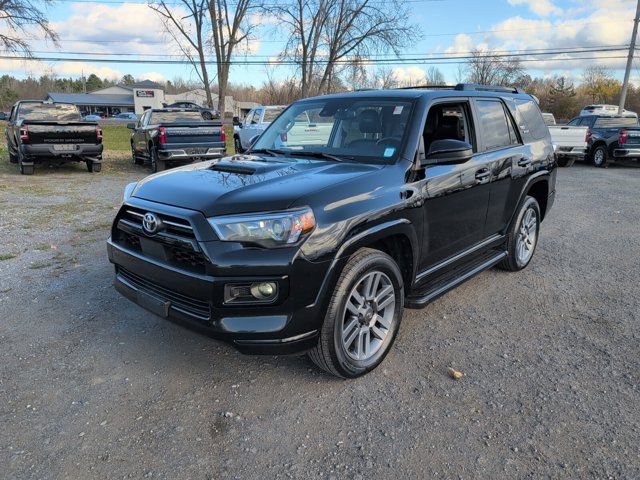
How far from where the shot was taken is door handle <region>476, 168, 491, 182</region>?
4184mm

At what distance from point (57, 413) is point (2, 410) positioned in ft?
1.11

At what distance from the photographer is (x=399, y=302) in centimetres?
346

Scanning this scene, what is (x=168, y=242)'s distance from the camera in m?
2.98

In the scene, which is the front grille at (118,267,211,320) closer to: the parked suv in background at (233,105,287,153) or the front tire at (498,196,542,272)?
the front tire at (498,196,542,272)

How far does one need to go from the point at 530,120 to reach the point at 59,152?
1145cm

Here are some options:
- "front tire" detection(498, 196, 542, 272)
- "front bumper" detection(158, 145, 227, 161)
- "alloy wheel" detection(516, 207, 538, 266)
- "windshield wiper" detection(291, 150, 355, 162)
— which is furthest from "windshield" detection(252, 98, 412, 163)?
"front bumper" detection(158, 145, 227, 161)

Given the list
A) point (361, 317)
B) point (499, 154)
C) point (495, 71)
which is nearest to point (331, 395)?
point (361, 317)

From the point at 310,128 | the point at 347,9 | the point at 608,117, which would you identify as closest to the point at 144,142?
the point at 310,128

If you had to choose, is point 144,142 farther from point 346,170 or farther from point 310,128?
point 346,170

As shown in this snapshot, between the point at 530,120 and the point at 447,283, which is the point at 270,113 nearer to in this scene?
the point at 530,120

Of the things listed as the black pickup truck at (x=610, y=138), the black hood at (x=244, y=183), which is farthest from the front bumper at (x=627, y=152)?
the black hood at (x=244, y=183)

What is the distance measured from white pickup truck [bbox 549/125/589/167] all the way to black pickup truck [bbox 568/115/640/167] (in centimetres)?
78

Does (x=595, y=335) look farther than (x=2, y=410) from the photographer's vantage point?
Yes

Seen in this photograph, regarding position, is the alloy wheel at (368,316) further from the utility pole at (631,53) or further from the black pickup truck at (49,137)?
the utility pole at (631,53)
